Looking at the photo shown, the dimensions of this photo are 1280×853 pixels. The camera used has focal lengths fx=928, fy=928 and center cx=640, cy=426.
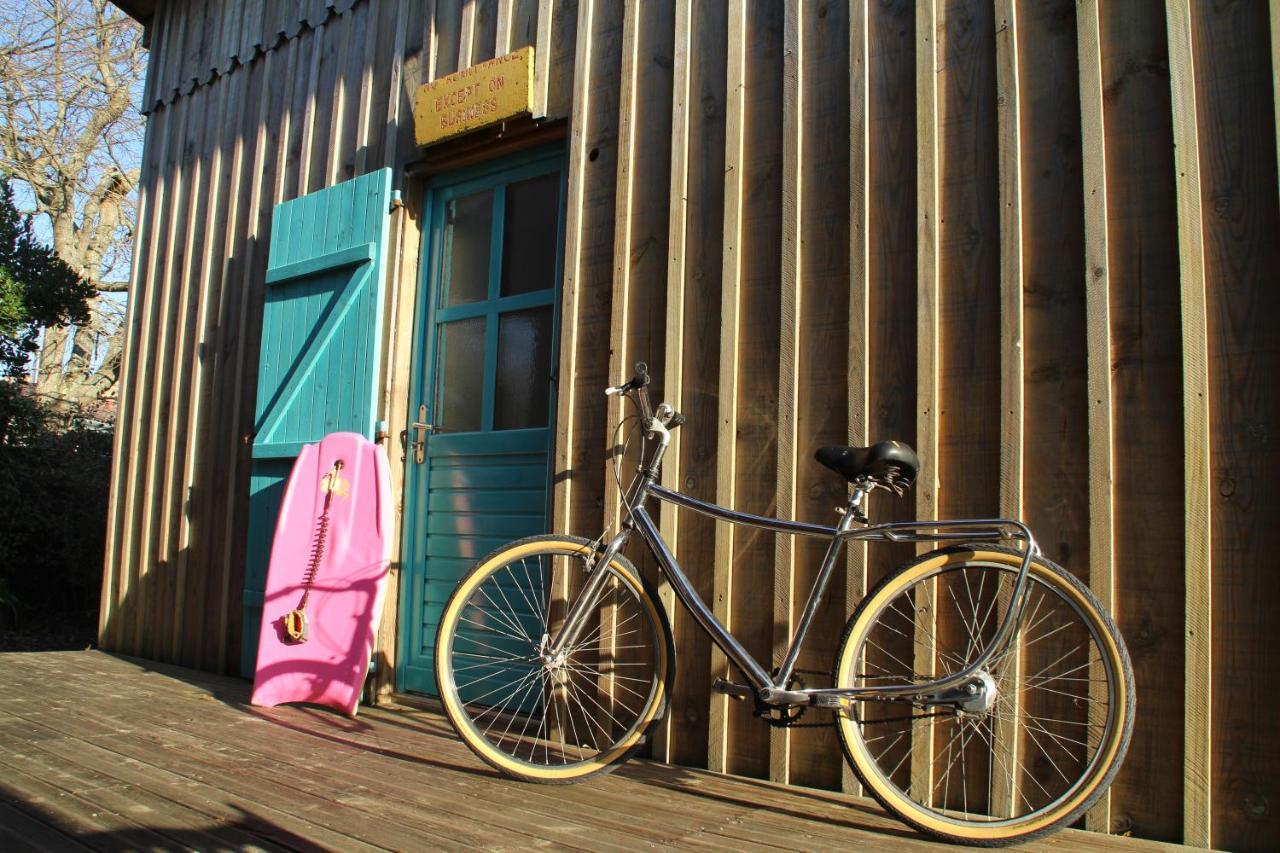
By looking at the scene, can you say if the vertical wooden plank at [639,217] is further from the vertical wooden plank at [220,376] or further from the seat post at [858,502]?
the vertical wooden plank at [220,376]

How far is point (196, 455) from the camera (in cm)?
491

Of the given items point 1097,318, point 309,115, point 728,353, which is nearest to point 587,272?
point 728,353

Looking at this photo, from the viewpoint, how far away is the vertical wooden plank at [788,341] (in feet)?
8.67

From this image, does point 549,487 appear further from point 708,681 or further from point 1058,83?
point 1058,83

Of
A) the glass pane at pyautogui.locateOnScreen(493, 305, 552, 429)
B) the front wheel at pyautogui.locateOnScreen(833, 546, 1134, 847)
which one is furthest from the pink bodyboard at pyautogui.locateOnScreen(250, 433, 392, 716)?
the front wheel at pyautogui.locateOnScreen(833, 546, 1134, 847)

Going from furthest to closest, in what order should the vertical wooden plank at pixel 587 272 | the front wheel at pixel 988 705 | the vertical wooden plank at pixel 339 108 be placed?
the vertical wooden plank at pixel 339 108 < the vertical wooden plank at pixel 587 272 < the front wheel at pixel 988 705

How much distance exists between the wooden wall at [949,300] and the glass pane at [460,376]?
0.60ft

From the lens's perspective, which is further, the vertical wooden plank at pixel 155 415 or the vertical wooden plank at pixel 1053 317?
the vertical wooden plank at pixel 155 415

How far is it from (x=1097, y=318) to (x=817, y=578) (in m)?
0.95

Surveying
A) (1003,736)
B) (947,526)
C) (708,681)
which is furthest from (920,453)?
(708,681)

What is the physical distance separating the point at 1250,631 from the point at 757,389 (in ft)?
4.55

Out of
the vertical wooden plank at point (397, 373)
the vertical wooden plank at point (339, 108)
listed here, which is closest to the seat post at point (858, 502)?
the vertical wooden plank at point (397, 373)

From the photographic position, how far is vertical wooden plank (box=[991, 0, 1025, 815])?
89.1 inches

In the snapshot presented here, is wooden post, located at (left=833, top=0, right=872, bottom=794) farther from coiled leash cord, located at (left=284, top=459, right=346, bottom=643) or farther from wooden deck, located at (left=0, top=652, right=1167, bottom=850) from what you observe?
coiled leash cord, located at (left=284, top=459, right=346, bottom=643)
